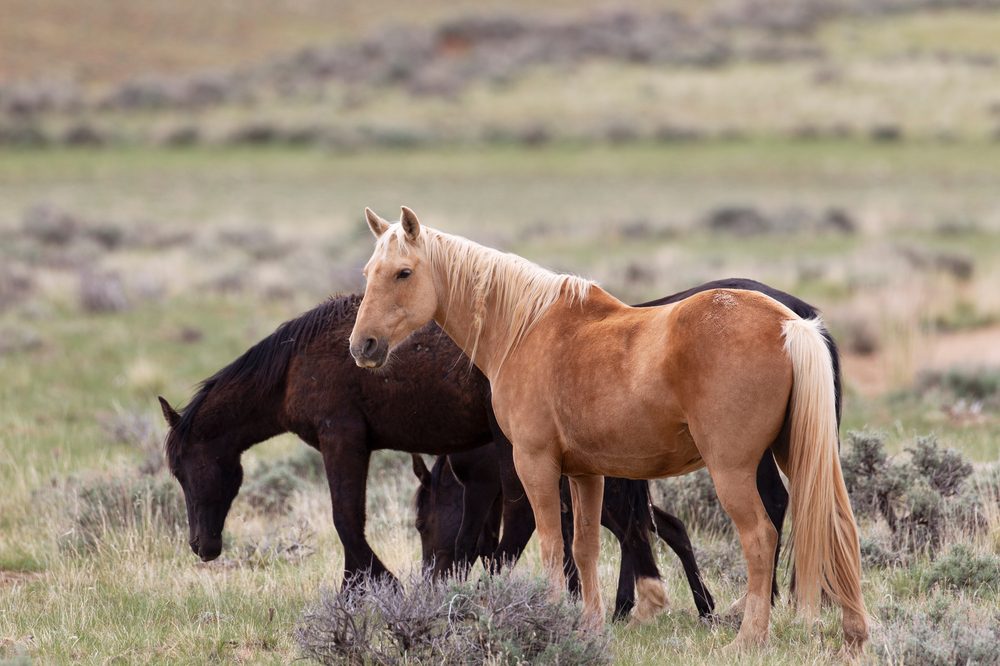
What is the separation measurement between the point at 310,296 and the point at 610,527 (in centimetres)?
1203

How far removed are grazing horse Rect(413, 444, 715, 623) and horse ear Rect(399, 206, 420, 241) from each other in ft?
5.18

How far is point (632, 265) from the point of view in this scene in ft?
64.4

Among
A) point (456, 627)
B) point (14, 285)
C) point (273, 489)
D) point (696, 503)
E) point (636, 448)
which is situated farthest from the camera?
point (14, 285)

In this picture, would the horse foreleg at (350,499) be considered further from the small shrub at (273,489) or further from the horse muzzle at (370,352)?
the small shrub at (273,489)

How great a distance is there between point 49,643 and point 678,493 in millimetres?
3929

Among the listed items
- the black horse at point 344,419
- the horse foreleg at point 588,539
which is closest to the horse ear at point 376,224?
the black horse at point 344,419

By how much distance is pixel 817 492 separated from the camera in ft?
16.0

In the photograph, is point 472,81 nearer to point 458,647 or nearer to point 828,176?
point 828,176

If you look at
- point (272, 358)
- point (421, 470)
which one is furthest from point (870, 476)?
point (272, 358)

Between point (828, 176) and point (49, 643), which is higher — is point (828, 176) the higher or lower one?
the higher one

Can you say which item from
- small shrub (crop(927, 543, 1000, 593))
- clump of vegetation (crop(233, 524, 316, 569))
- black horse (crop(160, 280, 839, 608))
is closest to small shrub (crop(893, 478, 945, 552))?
small shrub (crop(927, 543, 1000, 593))

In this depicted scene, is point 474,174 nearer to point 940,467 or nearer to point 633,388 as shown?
point 940,467

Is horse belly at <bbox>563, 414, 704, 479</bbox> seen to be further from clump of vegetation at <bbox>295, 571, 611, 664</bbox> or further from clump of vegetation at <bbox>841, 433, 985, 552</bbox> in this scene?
clump of vegetation at <bbox>841, 433, 985, 552</bbox>

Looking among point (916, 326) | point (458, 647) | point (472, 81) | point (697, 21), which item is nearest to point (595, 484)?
point (458, 647)
